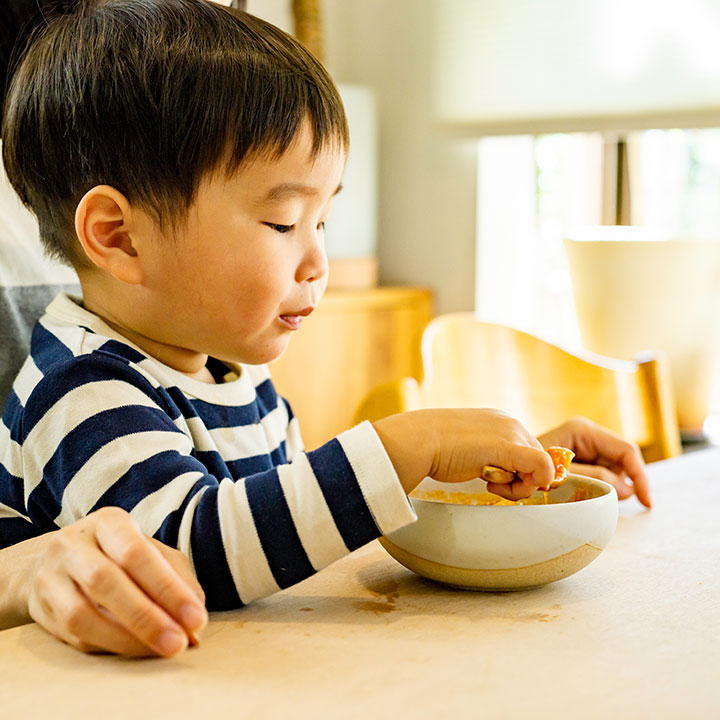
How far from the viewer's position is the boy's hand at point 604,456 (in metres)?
0.92

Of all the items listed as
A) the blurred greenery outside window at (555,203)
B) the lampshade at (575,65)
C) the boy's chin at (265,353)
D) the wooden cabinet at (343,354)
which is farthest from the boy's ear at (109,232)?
the blurred greenery outside window at (555,203)

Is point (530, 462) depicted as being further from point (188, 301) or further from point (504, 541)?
point (188, 301)

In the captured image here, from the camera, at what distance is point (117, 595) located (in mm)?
521

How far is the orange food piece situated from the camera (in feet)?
2.39

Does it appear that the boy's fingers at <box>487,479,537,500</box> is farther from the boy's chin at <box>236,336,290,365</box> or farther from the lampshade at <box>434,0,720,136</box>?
the lampshade at <box>434,0,720,136</box>

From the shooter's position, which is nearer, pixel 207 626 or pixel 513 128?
pixel 207 626

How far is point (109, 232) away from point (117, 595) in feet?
1.19

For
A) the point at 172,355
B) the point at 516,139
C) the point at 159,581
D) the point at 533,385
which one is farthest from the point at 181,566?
the point at 516,139

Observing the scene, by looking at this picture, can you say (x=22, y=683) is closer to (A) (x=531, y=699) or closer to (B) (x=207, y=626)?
(B) (x=207, y=626)

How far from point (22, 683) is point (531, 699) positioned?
0.84 ft

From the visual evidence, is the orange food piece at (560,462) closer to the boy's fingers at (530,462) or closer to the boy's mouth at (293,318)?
the boy's fingers at (530,462)

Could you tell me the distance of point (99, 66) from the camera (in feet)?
2.52

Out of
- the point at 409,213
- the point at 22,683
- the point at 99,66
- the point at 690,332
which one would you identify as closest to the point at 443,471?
the point at 22,683

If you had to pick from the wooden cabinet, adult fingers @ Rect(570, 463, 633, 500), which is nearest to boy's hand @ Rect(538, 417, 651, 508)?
adult fingers @ Rect(570, 463, 633, 500)
